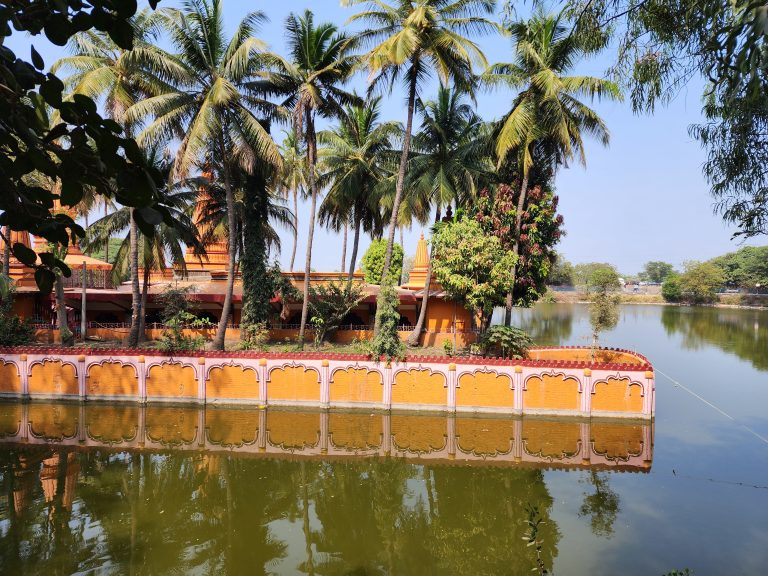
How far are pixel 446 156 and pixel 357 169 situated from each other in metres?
4.24

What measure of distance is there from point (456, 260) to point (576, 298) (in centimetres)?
7339

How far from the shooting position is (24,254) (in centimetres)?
199

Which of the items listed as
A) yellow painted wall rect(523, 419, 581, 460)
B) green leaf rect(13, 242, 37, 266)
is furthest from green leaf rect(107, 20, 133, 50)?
yellow painted wall rect(523, 419, 581, 460)

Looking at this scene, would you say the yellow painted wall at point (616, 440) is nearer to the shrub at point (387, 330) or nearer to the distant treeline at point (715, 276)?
the shrub at point (387, 330)

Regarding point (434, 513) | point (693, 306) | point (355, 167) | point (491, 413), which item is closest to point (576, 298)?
point (693, 306)

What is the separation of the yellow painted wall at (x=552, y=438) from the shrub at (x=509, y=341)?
306cm

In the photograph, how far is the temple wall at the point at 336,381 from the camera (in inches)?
579

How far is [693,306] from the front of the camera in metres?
70.4

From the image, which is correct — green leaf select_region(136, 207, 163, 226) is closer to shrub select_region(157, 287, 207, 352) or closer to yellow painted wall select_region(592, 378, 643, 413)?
yellow painted wall select_region(592, 378, 643, 413)

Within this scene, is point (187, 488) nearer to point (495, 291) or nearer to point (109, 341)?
point (495, 291)

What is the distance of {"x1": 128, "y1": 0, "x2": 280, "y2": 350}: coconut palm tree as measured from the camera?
54.0ft

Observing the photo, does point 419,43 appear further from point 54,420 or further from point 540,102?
point 54,420

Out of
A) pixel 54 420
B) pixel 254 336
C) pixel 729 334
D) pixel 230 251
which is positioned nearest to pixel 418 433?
pixel 254 336

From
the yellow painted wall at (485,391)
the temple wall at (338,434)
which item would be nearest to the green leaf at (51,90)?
the temple wall at (338,434)
